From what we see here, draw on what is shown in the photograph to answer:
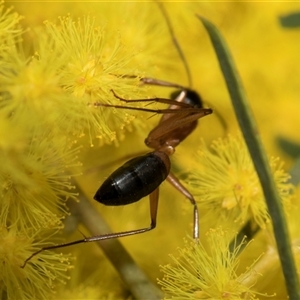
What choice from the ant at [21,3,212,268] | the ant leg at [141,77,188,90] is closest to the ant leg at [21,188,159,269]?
the ant at [21,3,212,268]

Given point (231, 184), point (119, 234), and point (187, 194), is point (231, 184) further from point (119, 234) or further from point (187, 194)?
point (119, 234)

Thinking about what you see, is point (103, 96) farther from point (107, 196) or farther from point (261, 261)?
point (261, 261)

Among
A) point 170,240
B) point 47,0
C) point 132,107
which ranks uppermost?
point 47,0

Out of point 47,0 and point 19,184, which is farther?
point 47,0

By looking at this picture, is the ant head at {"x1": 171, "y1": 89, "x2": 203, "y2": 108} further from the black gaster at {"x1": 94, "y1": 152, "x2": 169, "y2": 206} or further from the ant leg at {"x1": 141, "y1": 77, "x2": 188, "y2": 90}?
the black gaster at {"x1": 94, "y1": 152, "x2": 169, "y2": 206}

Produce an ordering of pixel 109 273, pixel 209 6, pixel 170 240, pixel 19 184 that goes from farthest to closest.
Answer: pixel 209 6 < pixel 170 240 < pixel 109 273 < pixel 19 184

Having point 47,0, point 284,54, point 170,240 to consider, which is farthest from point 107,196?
point 284,54

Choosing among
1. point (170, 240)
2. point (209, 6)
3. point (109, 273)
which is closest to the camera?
point (109, 273)

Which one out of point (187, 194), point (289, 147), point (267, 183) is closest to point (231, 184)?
point (187, 194)

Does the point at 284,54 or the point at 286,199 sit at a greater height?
the point at 284,54
